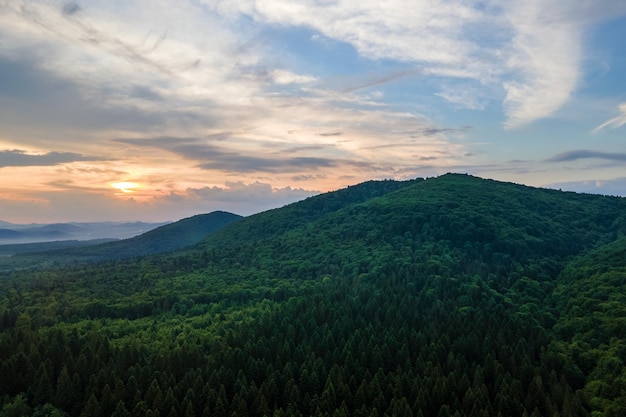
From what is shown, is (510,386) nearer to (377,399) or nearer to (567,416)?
(567,416)

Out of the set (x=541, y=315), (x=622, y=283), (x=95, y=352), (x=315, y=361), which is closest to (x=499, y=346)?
(x=541, y=315)

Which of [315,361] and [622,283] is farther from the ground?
[622,283]

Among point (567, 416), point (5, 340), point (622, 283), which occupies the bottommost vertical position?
point (567, 416)

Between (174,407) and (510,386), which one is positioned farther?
(510,386)

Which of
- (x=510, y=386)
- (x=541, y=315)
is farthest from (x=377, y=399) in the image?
(x=541, y=315)

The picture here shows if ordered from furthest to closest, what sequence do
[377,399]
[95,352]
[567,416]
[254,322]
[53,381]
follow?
1. [254,322]
2. [95,352]
3. [53,381]
4. [377,399]
5. [567,416]

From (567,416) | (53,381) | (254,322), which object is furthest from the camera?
(254,322)

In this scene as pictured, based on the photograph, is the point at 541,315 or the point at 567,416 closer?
the point at 567,416

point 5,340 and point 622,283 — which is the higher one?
point 622,283

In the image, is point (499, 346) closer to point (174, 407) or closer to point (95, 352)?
point (174, 407)
